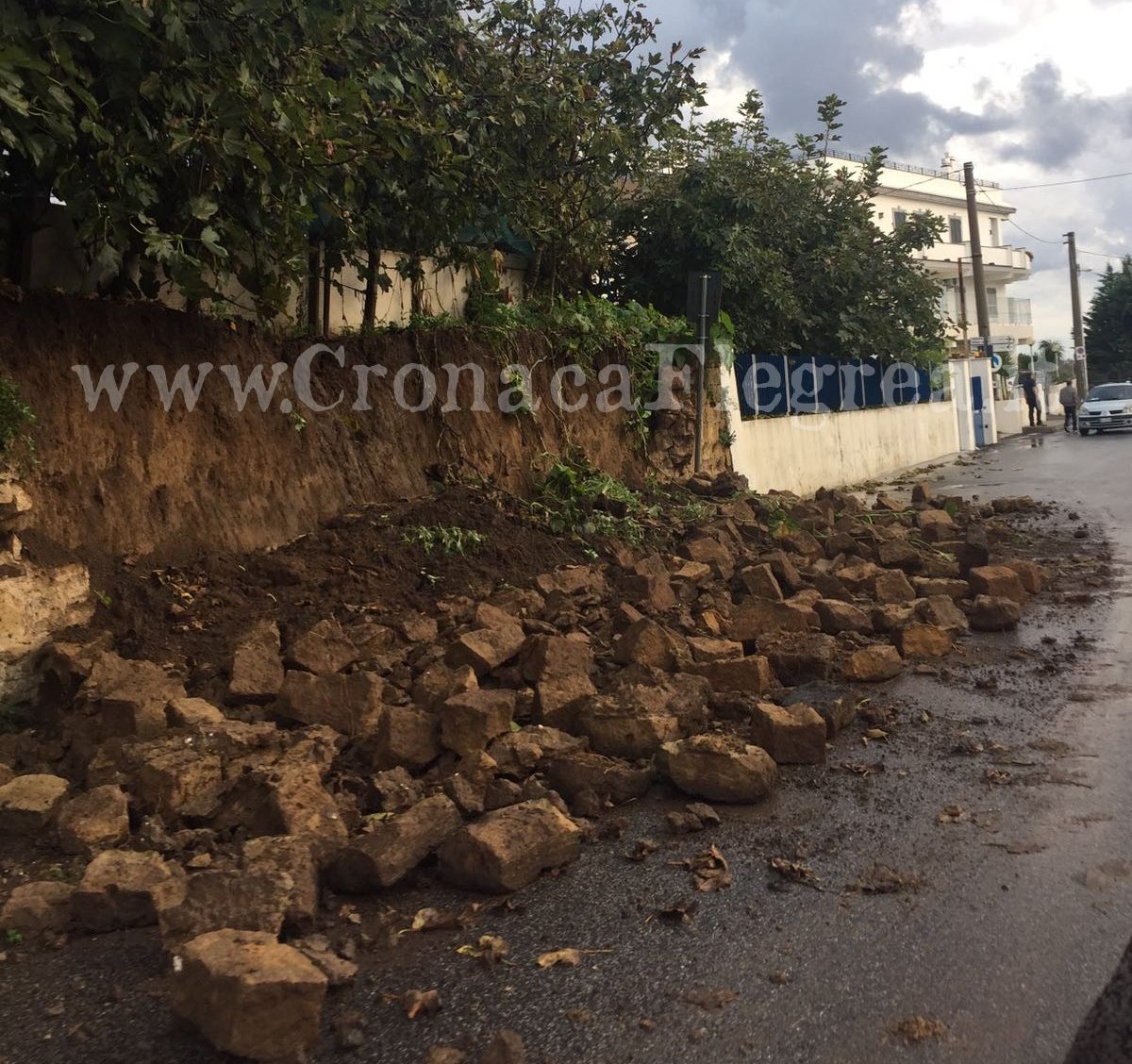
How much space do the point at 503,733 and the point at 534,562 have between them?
3534 mm

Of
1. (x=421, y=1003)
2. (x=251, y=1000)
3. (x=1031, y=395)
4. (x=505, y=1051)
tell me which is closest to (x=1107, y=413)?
(x=1031, y=395)

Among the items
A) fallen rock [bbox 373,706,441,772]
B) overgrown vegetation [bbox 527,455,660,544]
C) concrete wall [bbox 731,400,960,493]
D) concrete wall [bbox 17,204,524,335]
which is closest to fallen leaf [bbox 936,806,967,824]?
fallen rock [bbox 373,706,441,772]

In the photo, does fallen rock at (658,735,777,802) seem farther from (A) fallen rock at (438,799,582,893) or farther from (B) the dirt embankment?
(B) the dirt embankment

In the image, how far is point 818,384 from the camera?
18.5 meters

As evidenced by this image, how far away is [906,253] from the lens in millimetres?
19922

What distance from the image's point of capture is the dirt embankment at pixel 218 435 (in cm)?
611

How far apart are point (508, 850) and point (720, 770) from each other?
1098 millimetres

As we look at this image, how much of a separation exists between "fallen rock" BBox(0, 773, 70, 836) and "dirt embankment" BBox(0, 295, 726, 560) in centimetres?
201

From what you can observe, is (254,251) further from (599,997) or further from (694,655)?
(599,997)

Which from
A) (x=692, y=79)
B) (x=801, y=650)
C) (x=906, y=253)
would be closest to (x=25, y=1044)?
(x=801, y=650)

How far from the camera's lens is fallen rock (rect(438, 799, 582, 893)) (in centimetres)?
359

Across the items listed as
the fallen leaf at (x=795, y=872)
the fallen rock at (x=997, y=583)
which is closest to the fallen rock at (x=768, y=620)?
the fallen rock at (x=997, y=583)

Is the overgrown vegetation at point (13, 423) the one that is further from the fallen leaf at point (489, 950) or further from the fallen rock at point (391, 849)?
the fallen leaf at point (489, 950)

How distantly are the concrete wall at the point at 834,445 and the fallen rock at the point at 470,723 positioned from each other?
34.0 ft
